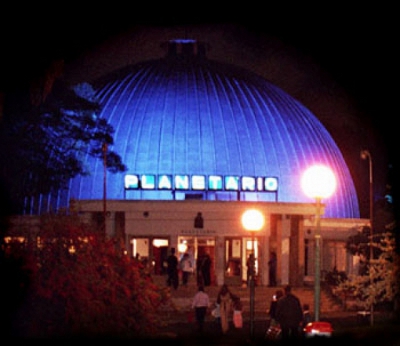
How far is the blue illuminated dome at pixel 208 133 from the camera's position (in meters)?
63.8

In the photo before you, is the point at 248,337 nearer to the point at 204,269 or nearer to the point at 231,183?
the point at 204,269

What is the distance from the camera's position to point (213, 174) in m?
63.4

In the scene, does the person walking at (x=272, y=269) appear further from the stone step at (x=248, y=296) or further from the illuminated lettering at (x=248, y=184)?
the illuminated lettering at (x=248, y=184)

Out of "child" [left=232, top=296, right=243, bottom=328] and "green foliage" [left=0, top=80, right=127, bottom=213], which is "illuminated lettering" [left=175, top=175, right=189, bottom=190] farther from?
"child" [left=232, top=296, right=243, bottom=328]

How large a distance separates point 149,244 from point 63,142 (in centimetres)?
1023

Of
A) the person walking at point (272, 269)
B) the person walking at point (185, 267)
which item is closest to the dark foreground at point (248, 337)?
the person walking at point (185, 267)

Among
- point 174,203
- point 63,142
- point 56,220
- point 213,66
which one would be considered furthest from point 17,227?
point 213,66

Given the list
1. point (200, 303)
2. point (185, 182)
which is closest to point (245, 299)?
A: point (185, 182)

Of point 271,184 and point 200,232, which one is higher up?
point 271,184

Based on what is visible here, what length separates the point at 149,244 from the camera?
59.8 metres

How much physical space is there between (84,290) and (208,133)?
125 ft

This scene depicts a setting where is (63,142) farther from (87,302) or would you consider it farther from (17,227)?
(87,302)

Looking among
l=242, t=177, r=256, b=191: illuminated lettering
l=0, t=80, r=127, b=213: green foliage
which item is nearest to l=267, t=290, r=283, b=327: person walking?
l=0, t=80, r=127, b=213: green foliage

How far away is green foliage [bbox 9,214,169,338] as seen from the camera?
89.5ft
